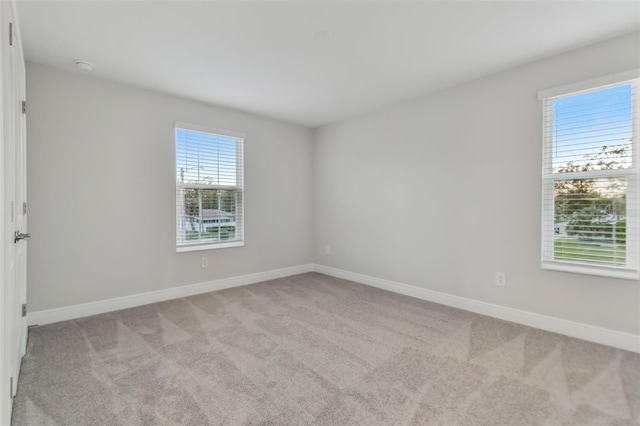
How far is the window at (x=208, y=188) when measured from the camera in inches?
146

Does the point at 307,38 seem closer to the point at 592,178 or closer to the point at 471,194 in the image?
the point at 471,194

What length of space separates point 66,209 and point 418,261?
386 cm

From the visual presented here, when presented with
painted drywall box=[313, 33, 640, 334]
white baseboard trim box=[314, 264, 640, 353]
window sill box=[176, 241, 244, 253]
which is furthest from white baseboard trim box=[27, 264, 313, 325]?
white baseboard trim box=[314, 264, 640, 353]

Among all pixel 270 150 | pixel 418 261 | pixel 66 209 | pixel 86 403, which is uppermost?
pixel 270 150

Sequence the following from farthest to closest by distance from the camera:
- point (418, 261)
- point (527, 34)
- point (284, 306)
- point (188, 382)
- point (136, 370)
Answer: point (418, 261) < point (284, 306) < point (527, 34) < point (136, 370) < point (188, 382)

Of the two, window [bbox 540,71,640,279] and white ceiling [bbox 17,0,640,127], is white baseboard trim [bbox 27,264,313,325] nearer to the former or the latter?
white ceiling [bbox 17,0,640,127]

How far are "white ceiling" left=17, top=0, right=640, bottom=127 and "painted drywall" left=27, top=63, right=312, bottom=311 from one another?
1.00 feet

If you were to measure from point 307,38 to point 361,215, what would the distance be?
256cm

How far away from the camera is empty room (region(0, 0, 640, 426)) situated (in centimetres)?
183

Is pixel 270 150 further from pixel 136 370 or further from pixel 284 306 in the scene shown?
pixel 136 370

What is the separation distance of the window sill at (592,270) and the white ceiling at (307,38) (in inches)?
74.1

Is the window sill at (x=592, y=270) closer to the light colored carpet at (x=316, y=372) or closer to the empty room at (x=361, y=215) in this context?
the empty room at (x=361, y=215)

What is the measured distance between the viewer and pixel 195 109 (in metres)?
3.78

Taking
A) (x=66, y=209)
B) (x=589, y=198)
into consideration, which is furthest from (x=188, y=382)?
(x=589, y=198)
